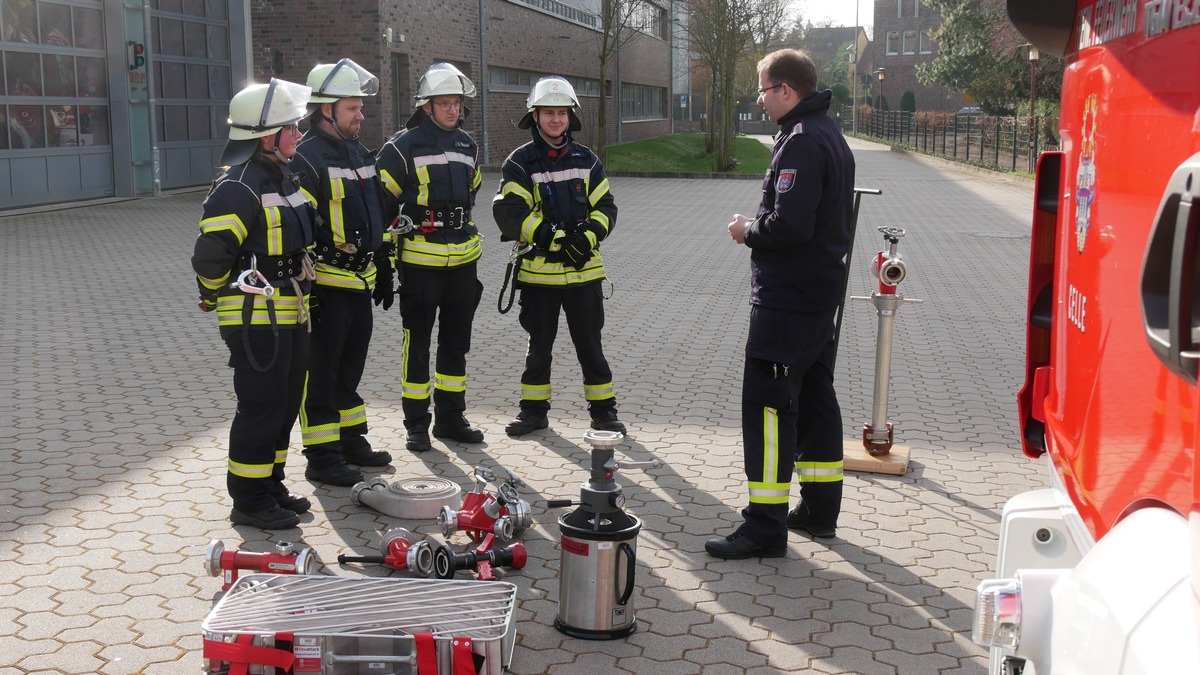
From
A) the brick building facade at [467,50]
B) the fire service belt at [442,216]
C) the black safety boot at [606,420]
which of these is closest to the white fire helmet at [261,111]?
the fire service belt at [442,216]

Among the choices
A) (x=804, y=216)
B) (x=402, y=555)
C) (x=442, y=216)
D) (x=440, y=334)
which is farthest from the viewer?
(x=440, y=334)

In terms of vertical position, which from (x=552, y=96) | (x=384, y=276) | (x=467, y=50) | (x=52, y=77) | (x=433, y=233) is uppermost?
(x=467, y=50)

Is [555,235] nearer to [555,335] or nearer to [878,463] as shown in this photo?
[555,335]

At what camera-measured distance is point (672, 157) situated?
41.6 meters

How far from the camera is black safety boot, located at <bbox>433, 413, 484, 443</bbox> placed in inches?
270

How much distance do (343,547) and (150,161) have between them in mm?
19249

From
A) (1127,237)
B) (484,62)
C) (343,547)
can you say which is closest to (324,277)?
(343,547)

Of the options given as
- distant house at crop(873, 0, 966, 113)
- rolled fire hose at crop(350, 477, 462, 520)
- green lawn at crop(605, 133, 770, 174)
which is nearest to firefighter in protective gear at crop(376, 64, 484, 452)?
rolled fire hose at crop(350, 477, 462, 520)

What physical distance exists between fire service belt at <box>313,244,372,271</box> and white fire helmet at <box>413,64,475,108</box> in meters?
1.00

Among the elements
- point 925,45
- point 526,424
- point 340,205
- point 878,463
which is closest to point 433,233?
point 340,205

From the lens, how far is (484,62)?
104 ft

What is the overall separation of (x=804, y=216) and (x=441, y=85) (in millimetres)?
2566

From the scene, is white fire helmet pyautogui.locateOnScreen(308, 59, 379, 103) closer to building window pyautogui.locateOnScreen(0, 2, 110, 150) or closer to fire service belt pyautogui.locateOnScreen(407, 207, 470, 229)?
fire service belt pyautogui.locateOnScreen(407, 207, 470, 229)

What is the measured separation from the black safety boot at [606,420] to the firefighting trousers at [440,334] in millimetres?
802
